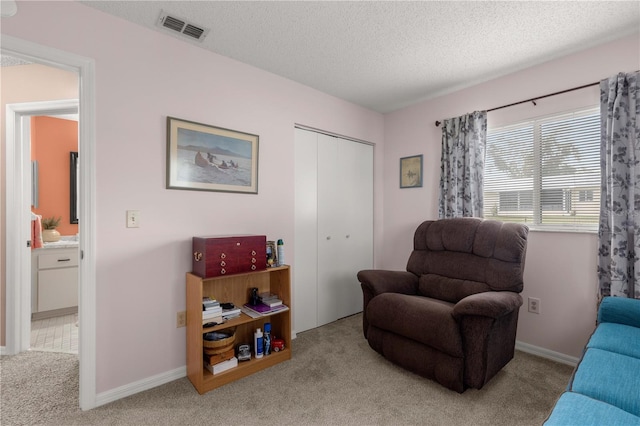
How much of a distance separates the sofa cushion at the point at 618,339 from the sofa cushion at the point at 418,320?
67 cm

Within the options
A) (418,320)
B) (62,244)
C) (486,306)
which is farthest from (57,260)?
(486,306)

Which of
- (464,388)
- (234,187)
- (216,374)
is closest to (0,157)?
(234,187)

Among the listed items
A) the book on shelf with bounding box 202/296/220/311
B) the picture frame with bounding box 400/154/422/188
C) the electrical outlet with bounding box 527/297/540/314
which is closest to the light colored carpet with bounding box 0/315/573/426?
the electrical outlet with bounding box 527/297/540/314

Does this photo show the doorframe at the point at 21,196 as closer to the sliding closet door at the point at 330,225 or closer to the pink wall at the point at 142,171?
the pink wall at the point at 142,171

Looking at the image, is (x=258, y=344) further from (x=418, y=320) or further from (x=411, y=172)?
(x=411, y=172)

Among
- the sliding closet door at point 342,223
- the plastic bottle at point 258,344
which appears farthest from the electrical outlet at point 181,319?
the sliding closet door at point 342,223

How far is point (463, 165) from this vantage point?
117 inches

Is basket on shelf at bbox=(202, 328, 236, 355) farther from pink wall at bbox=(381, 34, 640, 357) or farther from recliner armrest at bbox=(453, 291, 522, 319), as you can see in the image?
pink wall at bbox=(381, 34, 640, 357)

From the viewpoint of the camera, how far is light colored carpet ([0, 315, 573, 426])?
1.75m

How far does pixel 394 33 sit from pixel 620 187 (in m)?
1.91

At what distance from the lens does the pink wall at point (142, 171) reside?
6.23 feet

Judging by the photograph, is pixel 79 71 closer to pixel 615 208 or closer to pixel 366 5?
pixel 366 5

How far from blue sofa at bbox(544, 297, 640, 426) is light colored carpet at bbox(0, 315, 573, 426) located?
0.57m

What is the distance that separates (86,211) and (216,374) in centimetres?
135
